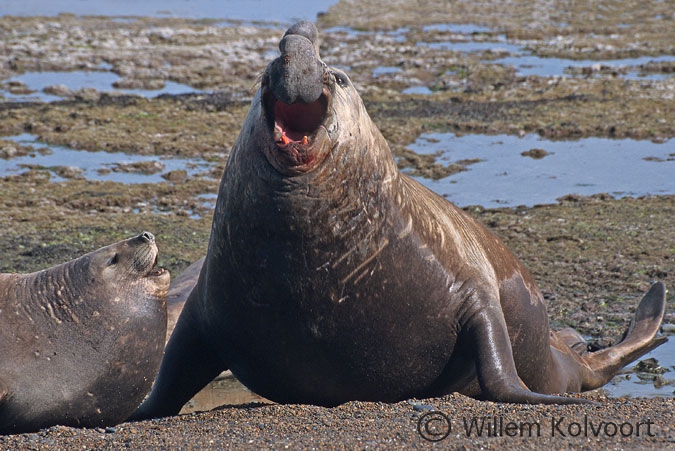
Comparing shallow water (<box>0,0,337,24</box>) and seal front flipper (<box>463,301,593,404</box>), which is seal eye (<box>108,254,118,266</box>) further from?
shallow water (<box>0,0,337,24</box>)

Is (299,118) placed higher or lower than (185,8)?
higher

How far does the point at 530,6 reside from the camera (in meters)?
36.5

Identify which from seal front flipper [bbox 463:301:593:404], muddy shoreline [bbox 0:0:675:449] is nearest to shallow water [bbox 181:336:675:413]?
muddy shoreline [bbox 0:0:675:449]

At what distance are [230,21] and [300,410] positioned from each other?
2897 centimetres

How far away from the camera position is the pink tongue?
4.66m

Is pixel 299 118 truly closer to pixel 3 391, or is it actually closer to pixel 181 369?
pixel 181 369

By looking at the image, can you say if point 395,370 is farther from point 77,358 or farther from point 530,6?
point 530,6

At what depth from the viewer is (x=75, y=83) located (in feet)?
66.9

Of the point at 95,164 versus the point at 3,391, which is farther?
the point at 95,164

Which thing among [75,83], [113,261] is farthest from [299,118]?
[75,83]

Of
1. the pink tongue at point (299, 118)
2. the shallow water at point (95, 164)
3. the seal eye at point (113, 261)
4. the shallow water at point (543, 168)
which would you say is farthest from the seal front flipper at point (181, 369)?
the shallow water at point (95, 164)

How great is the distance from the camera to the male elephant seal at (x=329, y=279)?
476 centimetres

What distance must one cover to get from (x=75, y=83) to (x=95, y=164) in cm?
705

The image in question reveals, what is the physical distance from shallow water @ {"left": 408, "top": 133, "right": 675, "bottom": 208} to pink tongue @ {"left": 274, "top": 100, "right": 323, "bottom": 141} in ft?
25.7
